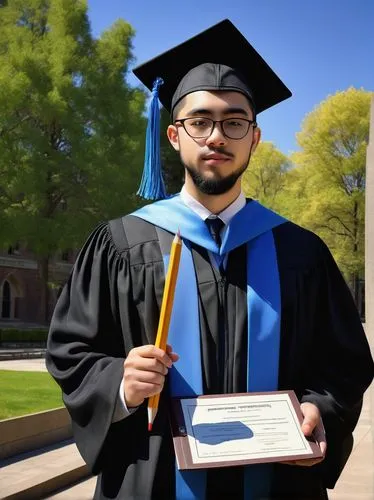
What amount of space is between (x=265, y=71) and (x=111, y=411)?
63.3 inches

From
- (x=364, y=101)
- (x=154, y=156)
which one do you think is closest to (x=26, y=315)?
(x=364, y=101)

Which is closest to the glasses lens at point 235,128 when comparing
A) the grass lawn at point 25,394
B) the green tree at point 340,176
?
the grass lawn at point 25,394

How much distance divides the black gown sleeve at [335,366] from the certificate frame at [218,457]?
154 mm

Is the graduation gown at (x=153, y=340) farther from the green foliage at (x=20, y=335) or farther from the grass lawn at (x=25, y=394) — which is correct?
the green foliage at (x=20, y=335)

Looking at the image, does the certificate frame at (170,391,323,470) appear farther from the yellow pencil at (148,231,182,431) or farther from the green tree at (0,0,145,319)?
the green tree at (0,0,145,319)

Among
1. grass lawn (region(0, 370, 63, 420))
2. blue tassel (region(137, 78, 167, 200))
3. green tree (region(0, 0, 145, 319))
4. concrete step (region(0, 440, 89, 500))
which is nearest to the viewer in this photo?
blue tassel (region(137, 78, 167, 200))

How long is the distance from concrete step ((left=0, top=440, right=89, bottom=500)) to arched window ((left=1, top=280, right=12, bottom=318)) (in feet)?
94.5

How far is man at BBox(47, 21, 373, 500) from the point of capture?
2094 mm

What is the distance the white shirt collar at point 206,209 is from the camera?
7.88 feet

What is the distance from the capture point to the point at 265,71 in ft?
9.00

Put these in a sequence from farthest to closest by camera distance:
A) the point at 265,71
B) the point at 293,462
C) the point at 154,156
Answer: the point at 154,156, the point at 265,71, the point at 293,462

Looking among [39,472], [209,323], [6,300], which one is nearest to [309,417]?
[209,323]

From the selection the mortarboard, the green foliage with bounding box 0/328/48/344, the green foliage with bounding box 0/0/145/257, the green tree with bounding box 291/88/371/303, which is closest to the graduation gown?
the mortarboard

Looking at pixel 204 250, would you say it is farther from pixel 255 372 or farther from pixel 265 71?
pixel 265 71
